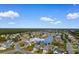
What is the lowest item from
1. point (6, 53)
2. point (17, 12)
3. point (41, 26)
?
point (6, 53)

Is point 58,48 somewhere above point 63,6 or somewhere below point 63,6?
below

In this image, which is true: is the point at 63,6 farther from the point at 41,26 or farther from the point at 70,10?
the point at 41,26

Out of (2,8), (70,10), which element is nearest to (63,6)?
(70,10)

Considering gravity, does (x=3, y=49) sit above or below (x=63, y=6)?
below

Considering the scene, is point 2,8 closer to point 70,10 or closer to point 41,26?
point 41,26
